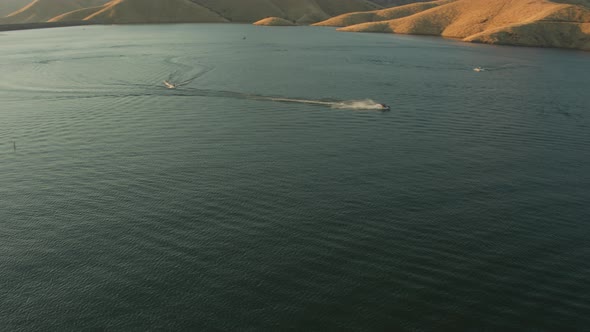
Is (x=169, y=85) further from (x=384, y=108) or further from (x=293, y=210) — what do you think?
(x=293, y=210)

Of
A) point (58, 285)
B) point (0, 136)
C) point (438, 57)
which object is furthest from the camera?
point (438, 57)

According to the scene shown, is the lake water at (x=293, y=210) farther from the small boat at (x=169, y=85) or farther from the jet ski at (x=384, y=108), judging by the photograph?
the small boat at (x=169, y=85)

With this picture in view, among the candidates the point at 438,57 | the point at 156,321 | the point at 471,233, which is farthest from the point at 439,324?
the point at 438,57

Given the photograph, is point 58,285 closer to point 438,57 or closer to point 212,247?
point 212,247

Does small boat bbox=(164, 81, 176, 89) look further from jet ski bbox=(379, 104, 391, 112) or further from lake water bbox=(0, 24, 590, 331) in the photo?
jet ski bbox=(379, 104, 391, 112)

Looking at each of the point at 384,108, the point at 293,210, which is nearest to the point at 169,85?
the point at 384,108

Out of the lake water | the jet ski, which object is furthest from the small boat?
the jet ski

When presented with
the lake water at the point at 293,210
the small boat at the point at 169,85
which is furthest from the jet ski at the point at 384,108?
the small boat at the point at 169,85

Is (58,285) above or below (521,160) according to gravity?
below
